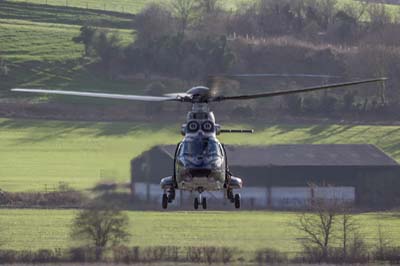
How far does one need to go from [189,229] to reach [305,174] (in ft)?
49.2

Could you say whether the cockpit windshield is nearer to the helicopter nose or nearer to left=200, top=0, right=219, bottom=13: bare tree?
the helicopter nose

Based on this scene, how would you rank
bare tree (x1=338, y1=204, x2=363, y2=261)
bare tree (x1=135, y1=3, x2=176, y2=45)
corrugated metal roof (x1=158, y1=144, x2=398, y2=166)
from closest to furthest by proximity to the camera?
bare tree (x1=338, y1=204, x2=363, y2=261) → corrugated metal roof (x1=158, y1=144, x2=398, y2=166) → bare tree (x1=135, y1=3, x2=176, y2=45)

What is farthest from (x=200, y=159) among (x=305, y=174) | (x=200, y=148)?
(x=305, y=174)

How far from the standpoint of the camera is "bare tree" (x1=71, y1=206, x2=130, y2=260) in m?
78.6

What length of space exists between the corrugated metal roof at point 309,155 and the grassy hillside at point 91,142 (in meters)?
1.37

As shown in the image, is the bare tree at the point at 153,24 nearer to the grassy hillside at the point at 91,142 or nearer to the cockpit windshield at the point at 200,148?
the grassy hillside at the point at 91,142

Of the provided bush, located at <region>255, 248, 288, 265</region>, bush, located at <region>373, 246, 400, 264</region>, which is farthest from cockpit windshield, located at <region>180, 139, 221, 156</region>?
bush, located at <region>373, 246, 400, 264</region>

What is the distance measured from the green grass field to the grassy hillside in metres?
2.89

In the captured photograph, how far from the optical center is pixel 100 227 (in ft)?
263

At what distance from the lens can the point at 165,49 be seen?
13838 centimetres

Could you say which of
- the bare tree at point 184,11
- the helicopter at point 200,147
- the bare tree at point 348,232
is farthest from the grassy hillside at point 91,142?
the bare tree at point 184,11

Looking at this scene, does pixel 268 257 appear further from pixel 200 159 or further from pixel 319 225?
pixel 200 159

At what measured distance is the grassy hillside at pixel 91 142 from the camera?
8588 centimetres

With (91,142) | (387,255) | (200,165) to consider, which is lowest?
(387,255)
